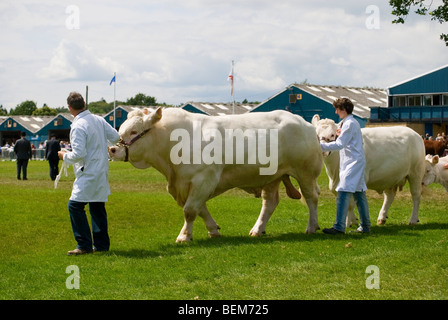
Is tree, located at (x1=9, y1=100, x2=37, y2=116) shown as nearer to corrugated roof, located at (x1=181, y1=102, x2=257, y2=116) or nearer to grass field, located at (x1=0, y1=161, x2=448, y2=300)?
corrugated roof, located at (x1=181, y1=102, x2=257, y2=116)

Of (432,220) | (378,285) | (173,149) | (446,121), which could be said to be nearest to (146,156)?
(173,149)

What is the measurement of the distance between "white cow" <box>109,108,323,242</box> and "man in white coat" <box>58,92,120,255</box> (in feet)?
3.51

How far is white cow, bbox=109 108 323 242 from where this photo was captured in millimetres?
11547

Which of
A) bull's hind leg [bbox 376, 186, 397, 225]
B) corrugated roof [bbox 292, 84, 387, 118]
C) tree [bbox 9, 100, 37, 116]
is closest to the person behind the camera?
bull's hind leg [bbox 376, 186, 397, 225]

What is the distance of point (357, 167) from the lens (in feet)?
39.3

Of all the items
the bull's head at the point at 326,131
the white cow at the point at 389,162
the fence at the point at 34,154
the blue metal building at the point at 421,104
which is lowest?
the fence at the point at 34,154

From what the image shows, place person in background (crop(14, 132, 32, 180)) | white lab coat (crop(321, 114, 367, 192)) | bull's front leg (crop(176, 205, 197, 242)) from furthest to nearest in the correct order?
person in background (crop(14, 132, 32, 180)) < white lab coat (crop(321, 114, 367, 192)) < bull's front leg (crop(176, 205, 197, 242))

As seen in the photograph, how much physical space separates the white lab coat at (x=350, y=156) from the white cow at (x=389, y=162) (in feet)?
2.97

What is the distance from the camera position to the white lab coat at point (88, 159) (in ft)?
33.5

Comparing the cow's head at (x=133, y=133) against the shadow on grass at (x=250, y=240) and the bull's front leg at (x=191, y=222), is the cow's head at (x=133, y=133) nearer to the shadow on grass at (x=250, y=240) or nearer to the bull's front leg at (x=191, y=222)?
the bull's front leg at (x=191, y=222)

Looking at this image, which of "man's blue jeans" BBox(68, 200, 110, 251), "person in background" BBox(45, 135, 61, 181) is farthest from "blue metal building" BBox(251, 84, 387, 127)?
"man's blue jeans" BBox(68, 200, 110, 251)

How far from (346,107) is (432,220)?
14.4 ft

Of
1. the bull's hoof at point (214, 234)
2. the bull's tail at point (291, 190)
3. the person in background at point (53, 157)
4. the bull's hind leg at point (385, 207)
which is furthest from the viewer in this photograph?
the person in background at point (53, 157)

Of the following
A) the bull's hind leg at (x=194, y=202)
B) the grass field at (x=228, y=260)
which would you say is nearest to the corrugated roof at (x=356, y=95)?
the grass field at (x=228, y=260)
